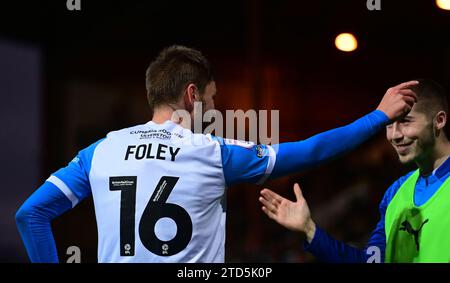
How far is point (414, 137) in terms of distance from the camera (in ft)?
11.0

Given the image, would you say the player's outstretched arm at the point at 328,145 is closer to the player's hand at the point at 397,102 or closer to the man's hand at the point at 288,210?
the player's hand at the point at 397,102

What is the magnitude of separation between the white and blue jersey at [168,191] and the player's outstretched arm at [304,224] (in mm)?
133

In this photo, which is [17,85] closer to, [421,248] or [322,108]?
[322,108]

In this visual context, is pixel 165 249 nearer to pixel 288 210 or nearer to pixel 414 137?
pixel 288 210

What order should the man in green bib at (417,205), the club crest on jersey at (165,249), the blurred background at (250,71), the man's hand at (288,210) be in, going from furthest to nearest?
the blurred background at (250,71) → the man in green bib at (417,205) → the man's hand at (288,210) → the club crest on jersey at (165,249)

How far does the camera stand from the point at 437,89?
346 cm

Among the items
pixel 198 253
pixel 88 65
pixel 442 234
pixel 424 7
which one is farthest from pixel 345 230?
pixel 198 253

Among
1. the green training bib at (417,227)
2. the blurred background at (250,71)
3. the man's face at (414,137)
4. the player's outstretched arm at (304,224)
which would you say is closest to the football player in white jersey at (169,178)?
the player's outstretched arm at (304,224)

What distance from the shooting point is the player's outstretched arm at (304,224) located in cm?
300

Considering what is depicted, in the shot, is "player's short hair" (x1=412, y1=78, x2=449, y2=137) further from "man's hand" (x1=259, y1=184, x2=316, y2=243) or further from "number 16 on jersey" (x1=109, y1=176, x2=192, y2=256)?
"number 16 on jersey" (x1=109, y1=176, x2=192, y2=256)

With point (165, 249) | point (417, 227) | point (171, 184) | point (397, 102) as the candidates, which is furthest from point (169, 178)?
point (417, 227)

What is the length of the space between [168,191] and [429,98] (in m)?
1.40

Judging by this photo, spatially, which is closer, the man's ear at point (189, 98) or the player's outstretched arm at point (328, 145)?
the player's outstretched arm at point (328, 145)
